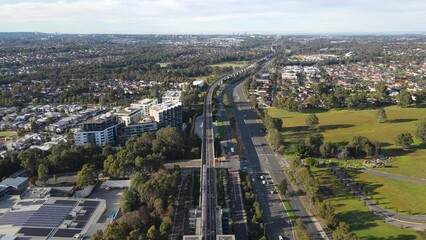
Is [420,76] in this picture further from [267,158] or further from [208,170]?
[208,170]

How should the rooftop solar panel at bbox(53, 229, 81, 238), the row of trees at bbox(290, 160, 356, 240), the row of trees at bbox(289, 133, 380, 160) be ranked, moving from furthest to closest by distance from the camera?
the row of trees at bbox(289, 133, 380, 160) → the rooftop solar panel at bbox(53, 229, 81, 238) → the row of trees at bbox(290, 160, 356, 240)

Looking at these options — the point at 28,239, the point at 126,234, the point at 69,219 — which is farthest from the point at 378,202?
the point at 28,239

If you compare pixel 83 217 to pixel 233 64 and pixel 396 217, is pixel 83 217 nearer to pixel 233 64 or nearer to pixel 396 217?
pixel 396 217

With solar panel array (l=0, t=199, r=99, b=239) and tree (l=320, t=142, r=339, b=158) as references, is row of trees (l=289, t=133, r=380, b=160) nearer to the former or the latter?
tree (l=320, t=142, r=339, b=158)

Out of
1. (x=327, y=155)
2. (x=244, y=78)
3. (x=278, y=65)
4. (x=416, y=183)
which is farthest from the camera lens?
(x=278, y=65)

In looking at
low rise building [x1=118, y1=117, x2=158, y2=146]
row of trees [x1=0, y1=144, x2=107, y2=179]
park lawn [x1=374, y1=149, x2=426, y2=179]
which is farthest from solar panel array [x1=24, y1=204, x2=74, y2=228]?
park lawn [x1=374, y1=149, x2=426, y2=179]

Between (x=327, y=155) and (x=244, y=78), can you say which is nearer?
(x=327, y=155)

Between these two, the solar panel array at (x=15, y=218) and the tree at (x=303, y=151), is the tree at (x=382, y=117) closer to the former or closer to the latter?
the tree at (x=303, y=151)
